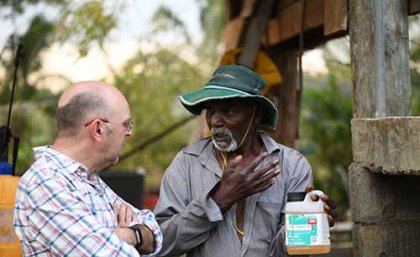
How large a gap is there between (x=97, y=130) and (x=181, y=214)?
0.82 m

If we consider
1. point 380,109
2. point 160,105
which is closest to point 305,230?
point 380,109

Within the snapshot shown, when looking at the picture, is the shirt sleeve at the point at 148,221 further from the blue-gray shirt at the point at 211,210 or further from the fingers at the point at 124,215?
the blue-gray shirt at the point at 211,210

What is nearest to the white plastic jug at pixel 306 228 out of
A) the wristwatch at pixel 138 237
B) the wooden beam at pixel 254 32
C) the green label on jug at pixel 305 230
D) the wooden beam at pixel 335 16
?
the green label on jug at pixel 305 230

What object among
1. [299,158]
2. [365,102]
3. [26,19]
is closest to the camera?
[299,158]

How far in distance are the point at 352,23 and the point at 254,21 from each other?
2.50 m

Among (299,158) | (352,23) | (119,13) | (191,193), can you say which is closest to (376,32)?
(352,23)

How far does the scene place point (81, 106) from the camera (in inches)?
103

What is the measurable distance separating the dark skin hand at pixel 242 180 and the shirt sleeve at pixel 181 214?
0.19 feet

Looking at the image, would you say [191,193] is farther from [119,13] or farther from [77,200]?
[119,13]

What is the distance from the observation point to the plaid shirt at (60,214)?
2.44 metres

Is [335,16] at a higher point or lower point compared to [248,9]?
lower

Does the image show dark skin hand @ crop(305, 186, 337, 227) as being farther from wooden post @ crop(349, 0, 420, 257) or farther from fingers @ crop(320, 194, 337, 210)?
wooden post @ crop(349, 0, 420, 257)

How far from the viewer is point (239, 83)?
3357mm

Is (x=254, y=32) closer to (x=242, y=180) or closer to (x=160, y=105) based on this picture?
(x=242, y=180)
